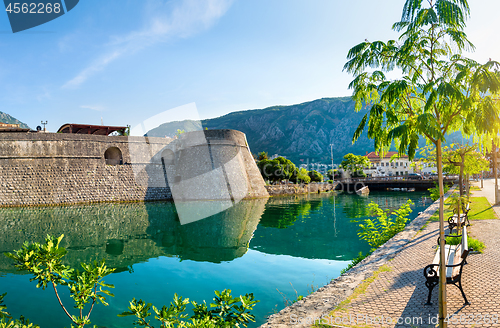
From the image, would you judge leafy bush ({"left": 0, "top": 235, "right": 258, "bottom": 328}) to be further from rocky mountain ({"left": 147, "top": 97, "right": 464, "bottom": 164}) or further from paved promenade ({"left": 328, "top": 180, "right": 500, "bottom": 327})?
rocky mountain ({"left": 147, "top": 97, "right": 464, "bottom": 164})

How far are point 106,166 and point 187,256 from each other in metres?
24.0

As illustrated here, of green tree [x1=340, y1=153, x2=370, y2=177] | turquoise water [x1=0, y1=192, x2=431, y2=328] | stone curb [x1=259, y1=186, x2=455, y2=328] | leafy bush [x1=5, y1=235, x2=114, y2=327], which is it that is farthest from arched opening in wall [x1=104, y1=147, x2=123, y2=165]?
green tree [x1=340, y1=153, x2=370, y2=177]

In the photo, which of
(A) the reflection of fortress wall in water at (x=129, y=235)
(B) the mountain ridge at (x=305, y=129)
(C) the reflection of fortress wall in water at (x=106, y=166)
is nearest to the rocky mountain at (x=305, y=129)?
(B) the mountain ridge at (x=305, y=129)

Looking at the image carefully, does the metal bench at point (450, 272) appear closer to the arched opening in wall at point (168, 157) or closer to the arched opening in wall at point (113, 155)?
the arched opening in wall at point (168, 157)

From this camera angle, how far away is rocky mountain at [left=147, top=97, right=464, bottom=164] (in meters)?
142

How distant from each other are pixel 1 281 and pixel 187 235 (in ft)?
24.8

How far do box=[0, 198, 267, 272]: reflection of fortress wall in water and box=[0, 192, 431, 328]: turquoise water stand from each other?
0.13ft

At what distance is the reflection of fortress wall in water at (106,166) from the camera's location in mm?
26234

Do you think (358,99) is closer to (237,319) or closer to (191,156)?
(237,319)

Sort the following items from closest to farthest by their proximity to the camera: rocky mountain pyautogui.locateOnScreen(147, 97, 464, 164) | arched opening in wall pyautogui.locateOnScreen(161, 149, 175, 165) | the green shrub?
the green shrub → arched opening in wall pyautogui.locateOnScreen(161, 149, 175, 165) → rocky mountain pyautogui.locateOnScreen(147, 97, 464, 164)

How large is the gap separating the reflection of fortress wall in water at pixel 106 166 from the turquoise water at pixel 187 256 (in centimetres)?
799

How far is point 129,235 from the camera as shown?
14.5 metres

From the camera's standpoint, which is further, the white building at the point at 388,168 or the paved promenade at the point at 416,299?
the white building at the point at 388,168

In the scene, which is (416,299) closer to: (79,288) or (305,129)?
(79,288)
